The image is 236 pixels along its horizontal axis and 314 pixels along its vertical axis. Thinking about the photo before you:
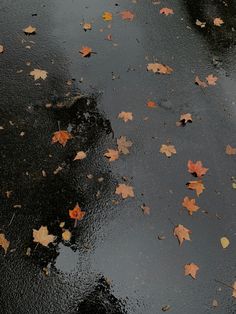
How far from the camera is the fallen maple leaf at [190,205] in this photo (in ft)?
13.2

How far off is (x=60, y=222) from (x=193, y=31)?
3.56 meters

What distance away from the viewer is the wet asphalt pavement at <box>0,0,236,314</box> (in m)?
3.52

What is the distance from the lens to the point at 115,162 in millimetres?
4289

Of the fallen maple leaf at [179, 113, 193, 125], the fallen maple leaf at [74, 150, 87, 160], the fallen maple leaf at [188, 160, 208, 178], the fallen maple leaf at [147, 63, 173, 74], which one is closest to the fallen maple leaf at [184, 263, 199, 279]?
the fallen maple leaf at [188, 160, 208, 178]

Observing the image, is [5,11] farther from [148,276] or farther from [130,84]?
[148,276]

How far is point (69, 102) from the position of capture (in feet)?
Answer: 15.4

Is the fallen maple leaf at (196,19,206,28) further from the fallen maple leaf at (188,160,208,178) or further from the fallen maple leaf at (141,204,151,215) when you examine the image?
the fallen maple leaf at (141,204,151,215)

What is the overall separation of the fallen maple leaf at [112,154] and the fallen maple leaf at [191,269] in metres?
1.35

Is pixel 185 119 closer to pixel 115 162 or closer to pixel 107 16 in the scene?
pixel 115 162

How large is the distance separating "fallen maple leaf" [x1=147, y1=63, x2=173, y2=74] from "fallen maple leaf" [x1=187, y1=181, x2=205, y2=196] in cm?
171

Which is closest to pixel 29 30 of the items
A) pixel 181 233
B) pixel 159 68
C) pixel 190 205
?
pixel 159 68

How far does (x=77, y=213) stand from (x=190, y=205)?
1.15m

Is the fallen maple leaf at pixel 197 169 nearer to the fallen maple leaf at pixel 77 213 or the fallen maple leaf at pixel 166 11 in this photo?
the fallen maple leaf at pixel 77 213

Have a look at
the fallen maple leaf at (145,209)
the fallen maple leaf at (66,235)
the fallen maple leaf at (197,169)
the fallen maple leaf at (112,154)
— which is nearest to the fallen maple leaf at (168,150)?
the fallen maple leaf at (197,169)
